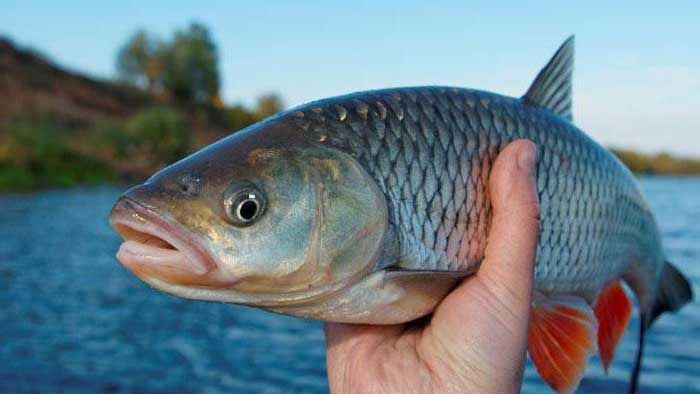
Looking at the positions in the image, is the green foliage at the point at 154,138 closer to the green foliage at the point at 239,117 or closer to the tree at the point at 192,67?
the green foliage at the point at 239,117

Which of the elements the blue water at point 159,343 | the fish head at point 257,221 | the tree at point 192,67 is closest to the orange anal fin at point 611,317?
the fish head at point 257,221

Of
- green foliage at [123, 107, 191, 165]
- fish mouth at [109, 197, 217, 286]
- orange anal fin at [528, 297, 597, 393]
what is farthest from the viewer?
green foliage at [123, 107, 191, 165]

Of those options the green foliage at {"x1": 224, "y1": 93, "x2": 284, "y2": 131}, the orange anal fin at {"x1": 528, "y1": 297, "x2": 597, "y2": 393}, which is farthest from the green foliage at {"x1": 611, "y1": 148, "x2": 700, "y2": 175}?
the orange anal fin at {"x1": 528, "y1": 297, "x2": 597, "y2": 393}

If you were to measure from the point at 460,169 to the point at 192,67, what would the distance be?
9288cm

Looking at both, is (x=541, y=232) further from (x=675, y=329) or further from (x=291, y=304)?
(x=675, y=329)

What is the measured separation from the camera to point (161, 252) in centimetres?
241

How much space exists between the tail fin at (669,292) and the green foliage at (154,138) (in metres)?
56.9

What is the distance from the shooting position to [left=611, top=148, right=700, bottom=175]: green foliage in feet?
252

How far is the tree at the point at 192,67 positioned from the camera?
302ft

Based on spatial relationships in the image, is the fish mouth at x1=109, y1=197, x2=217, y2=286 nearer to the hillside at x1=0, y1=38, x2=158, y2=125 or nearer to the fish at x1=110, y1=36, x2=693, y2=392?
the fish at x1=110, y1=36, x2=693, y2=392

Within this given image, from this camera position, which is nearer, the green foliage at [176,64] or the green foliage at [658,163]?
the green foliage at [658,163]

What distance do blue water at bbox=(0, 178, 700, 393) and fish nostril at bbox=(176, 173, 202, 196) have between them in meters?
7.68

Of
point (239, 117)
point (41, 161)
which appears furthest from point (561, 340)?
point (239, 117)

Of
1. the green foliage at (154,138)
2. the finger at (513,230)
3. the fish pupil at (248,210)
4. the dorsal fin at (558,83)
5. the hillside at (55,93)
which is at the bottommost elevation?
the finger at (513,230)
